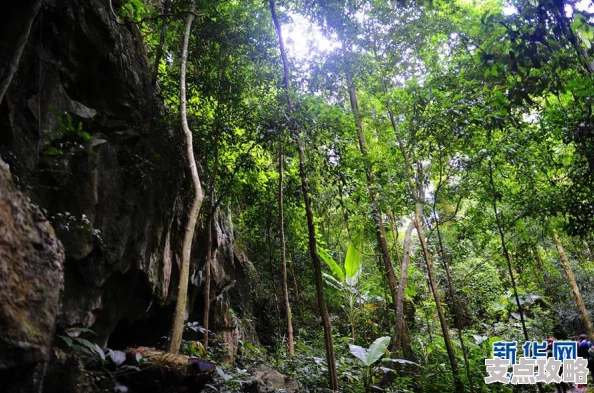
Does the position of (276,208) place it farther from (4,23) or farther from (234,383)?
(4,23)

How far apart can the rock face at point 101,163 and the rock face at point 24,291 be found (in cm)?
155

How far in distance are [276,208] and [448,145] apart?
4.65m

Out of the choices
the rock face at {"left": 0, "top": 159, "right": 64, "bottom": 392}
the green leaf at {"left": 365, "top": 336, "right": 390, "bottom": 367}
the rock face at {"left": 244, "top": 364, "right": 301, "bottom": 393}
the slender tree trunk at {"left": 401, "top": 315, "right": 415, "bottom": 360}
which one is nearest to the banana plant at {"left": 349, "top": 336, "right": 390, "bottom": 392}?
the green leaf at {"left": 365, "top": 336, "right": 390, "bottom": 367}

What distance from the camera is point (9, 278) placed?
5.91 feet

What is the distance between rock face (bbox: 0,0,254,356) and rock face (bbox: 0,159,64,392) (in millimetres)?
1551

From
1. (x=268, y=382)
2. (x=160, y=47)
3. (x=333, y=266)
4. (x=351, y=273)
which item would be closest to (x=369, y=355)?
(x=268, y=382)

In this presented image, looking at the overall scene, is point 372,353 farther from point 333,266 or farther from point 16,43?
point 16,43

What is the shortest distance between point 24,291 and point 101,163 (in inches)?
133

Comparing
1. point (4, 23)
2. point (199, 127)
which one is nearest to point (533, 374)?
point (199, 127)

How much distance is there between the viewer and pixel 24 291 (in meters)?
1.89

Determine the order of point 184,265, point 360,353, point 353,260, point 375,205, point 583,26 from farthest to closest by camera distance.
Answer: point 353,260
point 375,205
point 360,353
point 184,265
point 583,26

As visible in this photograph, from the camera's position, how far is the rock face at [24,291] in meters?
1.77

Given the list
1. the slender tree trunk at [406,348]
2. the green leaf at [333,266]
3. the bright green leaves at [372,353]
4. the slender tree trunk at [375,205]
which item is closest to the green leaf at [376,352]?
the bright green leaves at [372,353]

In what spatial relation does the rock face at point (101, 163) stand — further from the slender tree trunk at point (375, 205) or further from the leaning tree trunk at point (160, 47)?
the slender tree trunk at point (375, 205)
